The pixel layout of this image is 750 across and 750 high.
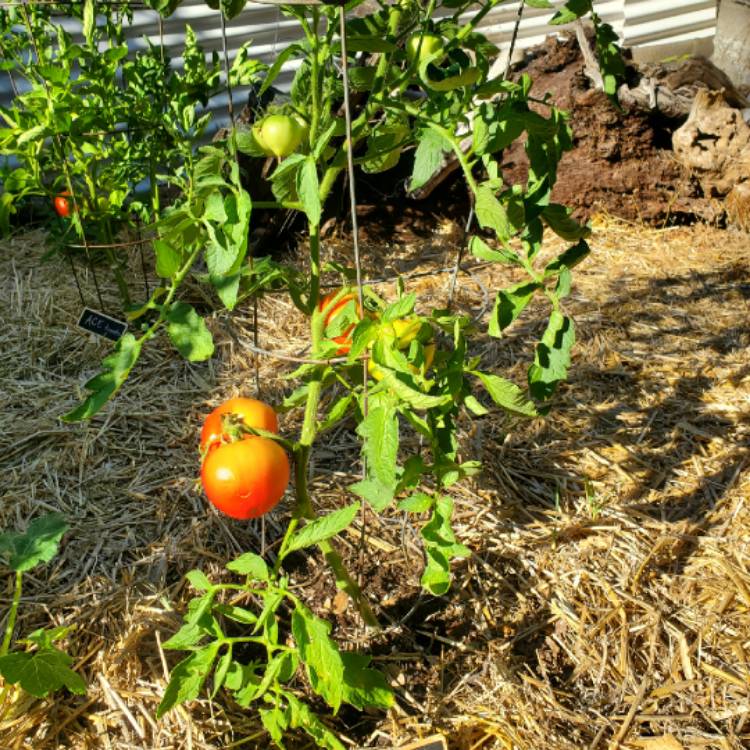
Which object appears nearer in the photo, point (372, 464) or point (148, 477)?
point (372, 464)

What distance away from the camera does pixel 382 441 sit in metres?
0.93

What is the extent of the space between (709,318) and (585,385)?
56 cm

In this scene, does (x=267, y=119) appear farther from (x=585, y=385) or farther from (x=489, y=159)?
(x=585, y=385)

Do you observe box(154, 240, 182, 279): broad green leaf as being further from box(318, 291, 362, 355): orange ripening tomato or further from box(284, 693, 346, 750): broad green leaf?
box(284, 693, 346, 750): broad green leaf

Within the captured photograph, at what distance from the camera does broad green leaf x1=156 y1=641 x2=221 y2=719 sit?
102 cm

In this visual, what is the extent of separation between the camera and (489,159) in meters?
1.01

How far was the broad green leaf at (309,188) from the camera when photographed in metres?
0.90

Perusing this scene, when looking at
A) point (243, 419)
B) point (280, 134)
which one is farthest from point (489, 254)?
point (243, 419)

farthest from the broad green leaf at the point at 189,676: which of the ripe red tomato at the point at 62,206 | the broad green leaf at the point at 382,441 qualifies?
the ripe red tomato at the point at 62,206

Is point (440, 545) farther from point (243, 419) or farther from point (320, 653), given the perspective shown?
point (243, 419)

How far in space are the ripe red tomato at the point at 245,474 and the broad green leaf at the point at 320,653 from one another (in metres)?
0.16

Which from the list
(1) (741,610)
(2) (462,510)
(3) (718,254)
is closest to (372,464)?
(2) (462,510)

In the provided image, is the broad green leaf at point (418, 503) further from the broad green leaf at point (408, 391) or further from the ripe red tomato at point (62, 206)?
the ripe red tomato at point (62, 206)

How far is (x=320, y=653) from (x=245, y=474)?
0.24 metres
